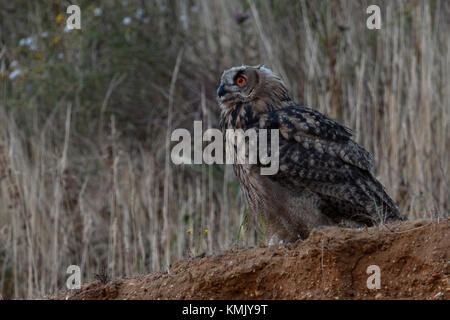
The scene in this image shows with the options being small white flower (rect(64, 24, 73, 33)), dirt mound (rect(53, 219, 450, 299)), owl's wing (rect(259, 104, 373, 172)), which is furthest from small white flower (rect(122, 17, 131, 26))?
dirt mound (rect(53, 219, 450, 299))

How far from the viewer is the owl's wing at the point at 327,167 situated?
3393 mm

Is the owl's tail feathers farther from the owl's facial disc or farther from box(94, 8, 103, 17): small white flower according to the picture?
box(94, 8, 103, 17): small white flower

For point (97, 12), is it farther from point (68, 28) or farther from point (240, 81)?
point (240, 81)

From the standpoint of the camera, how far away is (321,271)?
8.02 feet

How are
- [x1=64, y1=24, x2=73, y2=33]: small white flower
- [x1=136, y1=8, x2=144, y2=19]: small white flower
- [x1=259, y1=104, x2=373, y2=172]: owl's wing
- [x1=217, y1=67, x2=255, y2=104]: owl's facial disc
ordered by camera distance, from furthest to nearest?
1. [x1=136, y1=8, x2=144, y2=19]: small white flower
2. [x1=64, y1=24, x2=73, y2=33]: small white flower
3. [x1=217, y1=67, x2=255, y2=104]: owl's facial disc
4. [x1=259, y1=104, x2=373, y2=172]: owl's wing

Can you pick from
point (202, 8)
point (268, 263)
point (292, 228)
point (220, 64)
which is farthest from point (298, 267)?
point (202, 8)

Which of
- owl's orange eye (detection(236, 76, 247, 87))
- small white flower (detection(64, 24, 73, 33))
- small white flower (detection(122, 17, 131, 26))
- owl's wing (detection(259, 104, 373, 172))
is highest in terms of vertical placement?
small white flower (detection(122, 17, 131, 26))

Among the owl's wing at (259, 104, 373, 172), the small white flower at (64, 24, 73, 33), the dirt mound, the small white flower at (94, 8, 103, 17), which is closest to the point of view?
the dirt mound

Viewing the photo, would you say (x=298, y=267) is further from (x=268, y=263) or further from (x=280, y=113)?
(x=280, y=113)

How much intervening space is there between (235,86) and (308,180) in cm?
77

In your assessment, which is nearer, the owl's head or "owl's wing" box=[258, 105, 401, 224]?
"owl's wing" box=[258, 105, 401, 224]

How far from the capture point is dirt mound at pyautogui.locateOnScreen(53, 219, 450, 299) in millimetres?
2307

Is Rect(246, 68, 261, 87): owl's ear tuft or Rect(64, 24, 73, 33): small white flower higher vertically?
Rect(64, 24, 73, 33): small white flower

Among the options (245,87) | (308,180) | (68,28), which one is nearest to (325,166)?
(308,180)
